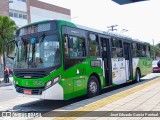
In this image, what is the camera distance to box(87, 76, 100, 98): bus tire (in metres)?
10.2

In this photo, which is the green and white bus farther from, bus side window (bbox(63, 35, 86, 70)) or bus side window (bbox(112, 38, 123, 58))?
bus side window (bbox(112, 38, 123, 58))

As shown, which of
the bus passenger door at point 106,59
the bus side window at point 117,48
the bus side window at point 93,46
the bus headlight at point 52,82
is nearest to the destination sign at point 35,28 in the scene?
the bus headlight at point 52,82

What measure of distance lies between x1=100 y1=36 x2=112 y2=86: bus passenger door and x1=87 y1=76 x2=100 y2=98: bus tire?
3.20 ft

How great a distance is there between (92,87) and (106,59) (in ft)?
6.89

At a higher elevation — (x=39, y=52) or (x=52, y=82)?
(x=39, y=52)

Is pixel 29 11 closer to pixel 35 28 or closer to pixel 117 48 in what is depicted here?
pixel 117 48

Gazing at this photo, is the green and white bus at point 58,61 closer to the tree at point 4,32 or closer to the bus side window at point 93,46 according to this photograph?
the bus side window at point 93,46

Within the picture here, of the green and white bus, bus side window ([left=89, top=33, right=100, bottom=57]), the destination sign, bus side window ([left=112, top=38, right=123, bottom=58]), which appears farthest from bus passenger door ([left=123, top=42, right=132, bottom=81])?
the destination sign

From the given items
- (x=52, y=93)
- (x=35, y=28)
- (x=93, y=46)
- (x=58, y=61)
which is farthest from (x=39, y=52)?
(x=93, y=46)

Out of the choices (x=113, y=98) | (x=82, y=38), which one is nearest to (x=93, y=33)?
(x=82, y=38)

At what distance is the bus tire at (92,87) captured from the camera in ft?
33.4

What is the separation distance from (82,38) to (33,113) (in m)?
3.64

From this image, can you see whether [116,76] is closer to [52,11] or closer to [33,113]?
[33,113]

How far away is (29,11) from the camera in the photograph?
49062 millimetres
